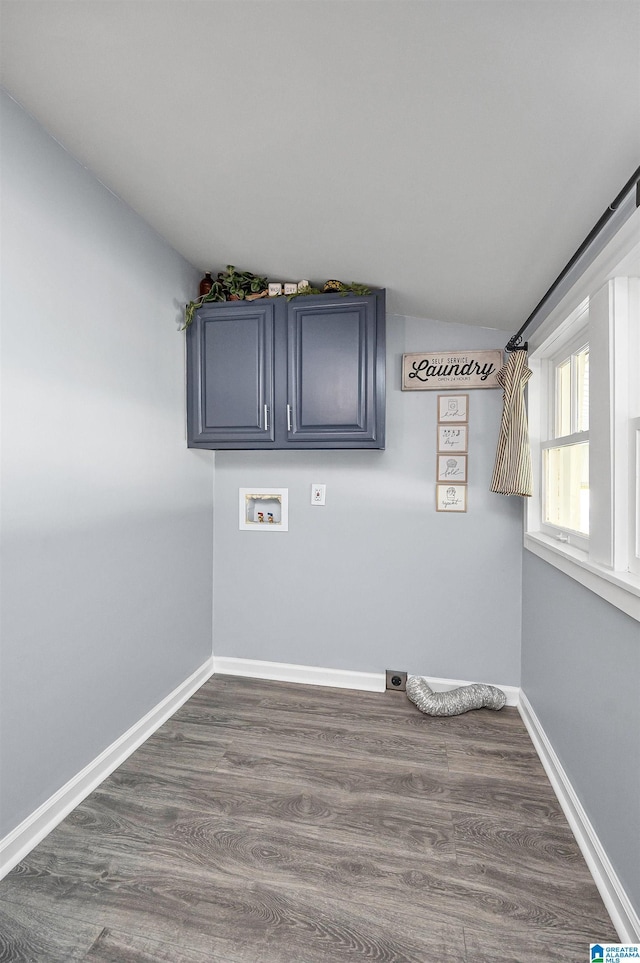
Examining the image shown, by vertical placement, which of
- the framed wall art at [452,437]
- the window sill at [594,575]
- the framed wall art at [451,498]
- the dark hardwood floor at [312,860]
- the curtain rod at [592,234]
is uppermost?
the curtain rod at [592,234]

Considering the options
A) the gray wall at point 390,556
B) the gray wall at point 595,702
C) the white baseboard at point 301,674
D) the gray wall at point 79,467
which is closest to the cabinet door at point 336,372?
the gray wall at point 390,556

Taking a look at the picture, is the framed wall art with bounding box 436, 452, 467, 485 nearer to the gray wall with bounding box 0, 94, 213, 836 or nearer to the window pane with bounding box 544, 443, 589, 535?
the window pane with bounding box 544, 443, 589, 535

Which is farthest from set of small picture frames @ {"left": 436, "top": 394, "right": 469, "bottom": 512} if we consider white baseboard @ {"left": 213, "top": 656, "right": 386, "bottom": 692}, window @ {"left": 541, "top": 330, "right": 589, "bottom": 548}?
white baseboard @ {"left": 213, "top": 656, "right": 386, "bottom": 692}

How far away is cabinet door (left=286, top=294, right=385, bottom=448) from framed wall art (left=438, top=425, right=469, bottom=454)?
18.3 inches

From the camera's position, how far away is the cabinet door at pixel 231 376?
264cm

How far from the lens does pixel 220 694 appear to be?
9.34ft

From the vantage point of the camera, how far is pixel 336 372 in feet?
8.42

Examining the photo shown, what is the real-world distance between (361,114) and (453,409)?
172 centimetres

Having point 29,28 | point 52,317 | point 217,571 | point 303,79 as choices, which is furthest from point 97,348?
point 217,571

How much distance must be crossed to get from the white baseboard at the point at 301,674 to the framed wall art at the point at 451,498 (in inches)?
42.2

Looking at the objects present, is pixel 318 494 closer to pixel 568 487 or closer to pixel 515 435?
pixel 515 435

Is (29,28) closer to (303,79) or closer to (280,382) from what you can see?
(303,79)

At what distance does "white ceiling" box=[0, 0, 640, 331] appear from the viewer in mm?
1065

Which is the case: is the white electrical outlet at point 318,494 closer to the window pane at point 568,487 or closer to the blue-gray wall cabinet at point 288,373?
the blue-gray wall cabinet at point 288,373
